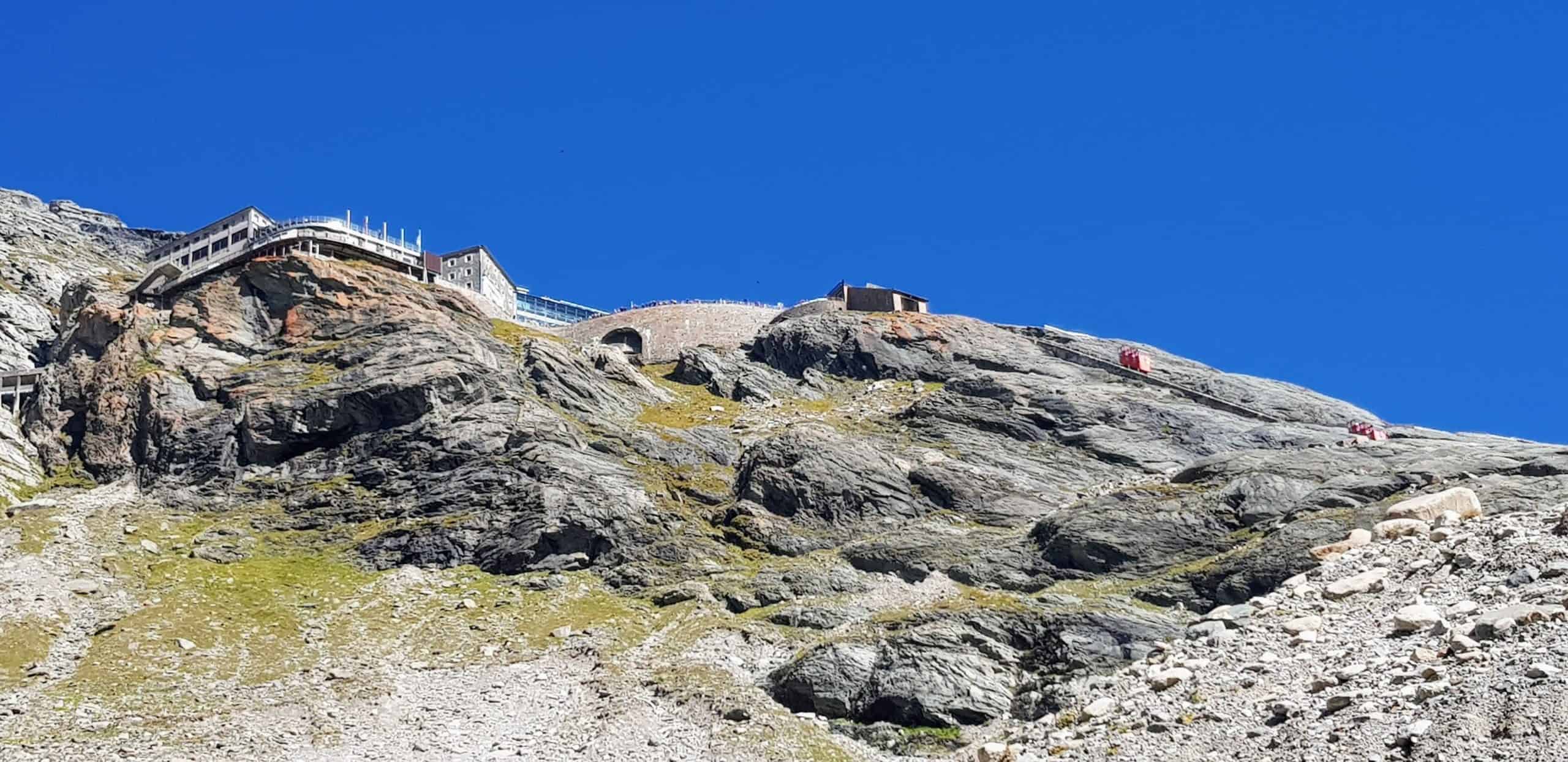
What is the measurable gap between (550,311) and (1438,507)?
13765 cm

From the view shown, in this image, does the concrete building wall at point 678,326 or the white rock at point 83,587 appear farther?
the concrete building wall at point 678,326

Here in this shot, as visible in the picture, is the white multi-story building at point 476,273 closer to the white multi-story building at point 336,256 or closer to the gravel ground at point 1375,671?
the white multi-story building at point 336,256

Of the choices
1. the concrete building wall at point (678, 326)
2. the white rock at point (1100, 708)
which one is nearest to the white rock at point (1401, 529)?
the white rock at point (1100, 708)

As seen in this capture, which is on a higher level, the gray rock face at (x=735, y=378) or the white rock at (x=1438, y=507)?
the gray rock face at (x=735, y=378)

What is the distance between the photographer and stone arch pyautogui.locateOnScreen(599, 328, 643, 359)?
430ft

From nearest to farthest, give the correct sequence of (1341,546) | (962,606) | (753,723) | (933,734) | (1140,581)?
(753,723) < (933,734) < (962,606) < (1341,546) < (1140,581)

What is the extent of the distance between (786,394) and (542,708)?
53.8 metres

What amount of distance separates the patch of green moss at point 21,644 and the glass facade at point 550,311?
384ft

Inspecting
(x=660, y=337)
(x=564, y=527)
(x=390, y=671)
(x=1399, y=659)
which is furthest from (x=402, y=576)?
(x=660, y=337)

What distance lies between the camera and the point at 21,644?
66000mm

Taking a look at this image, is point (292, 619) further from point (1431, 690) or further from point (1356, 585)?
point (1431, 690)

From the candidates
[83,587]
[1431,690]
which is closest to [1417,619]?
[1431,690]

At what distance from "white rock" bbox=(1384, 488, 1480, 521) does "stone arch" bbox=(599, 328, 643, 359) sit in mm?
70892

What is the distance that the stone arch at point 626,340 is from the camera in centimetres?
13112
